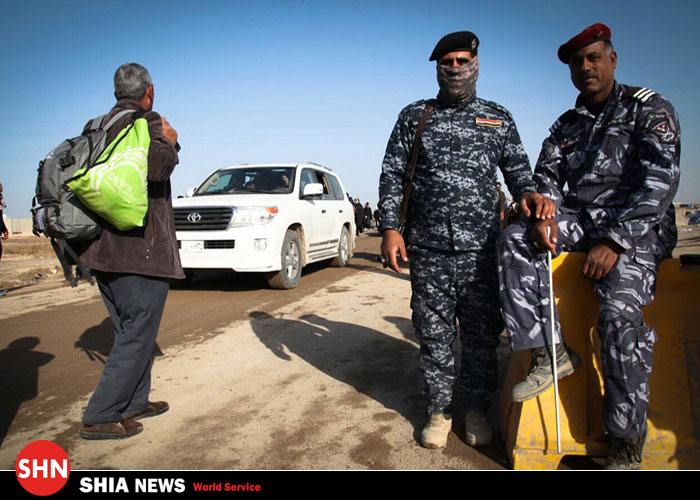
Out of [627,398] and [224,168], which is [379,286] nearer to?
[224,168]

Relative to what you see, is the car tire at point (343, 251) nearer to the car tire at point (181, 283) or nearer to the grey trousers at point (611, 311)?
the car tire at point (181, 283)

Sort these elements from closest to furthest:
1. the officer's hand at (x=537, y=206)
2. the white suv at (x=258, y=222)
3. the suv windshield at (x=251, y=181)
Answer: the officer's hand at (x=537, y=206) < the white suv at (x=258, y=222) < the suv windshield at (x=251, y=181)

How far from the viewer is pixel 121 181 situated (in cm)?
239

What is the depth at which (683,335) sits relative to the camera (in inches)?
83.8

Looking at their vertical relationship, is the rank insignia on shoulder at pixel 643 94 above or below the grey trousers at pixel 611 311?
above

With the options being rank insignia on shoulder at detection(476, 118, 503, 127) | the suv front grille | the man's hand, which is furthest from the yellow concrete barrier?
the suv front grille

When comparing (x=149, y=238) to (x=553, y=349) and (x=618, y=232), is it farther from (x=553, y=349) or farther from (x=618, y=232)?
(x=618, y=232)

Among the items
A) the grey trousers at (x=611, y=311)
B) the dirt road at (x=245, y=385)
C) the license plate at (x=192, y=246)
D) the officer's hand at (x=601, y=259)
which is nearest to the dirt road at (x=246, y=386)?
the dirt road at (x=245, y=385)

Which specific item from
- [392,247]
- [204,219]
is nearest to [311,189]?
[204,219]

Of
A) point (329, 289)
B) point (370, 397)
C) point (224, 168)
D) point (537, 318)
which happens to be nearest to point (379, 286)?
point (329, 289)

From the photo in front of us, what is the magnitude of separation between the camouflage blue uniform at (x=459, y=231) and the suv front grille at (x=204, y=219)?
14.9 feet

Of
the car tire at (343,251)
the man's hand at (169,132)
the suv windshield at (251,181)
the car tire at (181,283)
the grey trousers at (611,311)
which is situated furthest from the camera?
the car tire at (343,251)

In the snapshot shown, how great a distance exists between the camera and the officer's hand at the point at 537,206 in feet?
7.24
